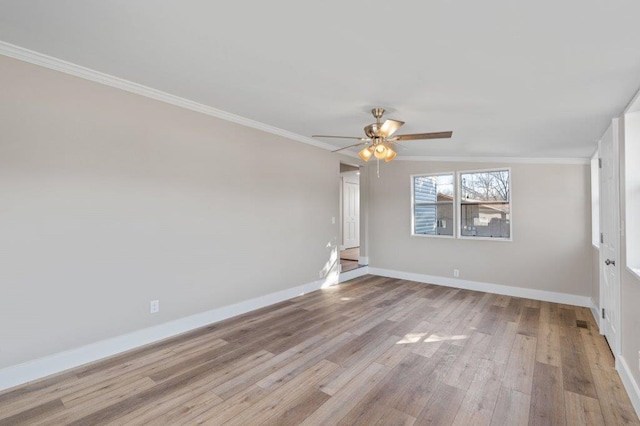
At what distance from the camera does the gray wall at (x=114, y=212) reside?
2389 mm

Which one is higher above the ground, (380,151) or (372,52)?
(372,52)

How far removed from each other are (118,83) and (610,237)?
4959 mm

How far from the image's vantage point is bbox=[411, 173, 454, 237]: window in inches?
222

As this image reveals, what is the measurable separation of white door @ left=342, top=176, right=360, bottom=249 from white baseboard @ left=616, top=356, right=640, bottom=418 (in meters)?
6.74

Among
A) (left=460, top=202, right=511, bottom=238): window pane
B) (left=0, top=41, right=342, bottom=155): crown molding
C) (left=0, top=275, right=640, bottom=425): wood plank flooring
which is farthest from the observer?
(left=460, top=202, right=511, bottom=238): window pane

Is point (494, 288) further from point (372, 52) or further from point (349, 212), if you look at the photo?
point (349, 212)

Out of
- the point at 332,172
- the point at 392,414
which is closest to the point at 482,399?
the point at 392,414

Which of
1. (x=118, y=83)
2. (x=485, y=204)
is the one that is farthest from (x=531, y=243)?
(x=118, y=83)

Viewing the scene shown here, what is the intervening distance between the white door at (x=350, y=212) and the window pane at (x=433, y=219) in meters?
3.35

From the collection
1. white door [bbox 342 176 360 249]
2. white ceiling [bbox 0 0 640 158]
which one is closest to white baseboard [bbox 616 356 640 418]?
white ceiling [bbox 0 0 640 158]

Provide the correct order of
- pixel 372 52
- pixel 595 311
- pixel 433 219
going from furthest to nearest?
pixel 433 219
pixel 595 311
pixel 372 52

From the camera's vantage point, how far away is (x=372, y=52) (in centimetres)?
206

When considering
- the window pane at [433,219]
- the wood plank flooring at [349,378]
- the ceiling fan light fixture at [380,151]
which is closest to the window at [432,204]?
the window pane at [433,219]

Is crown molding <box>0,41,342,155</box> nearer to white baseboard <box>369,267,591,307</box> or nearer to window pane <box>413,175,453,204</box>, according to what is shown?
window pane <box>413,175,453,204</box>
